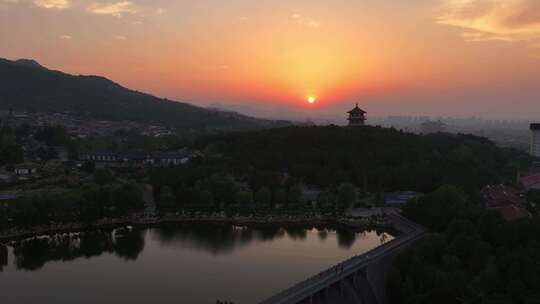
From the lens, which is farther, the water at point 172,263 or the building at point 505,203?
the building at point 505,203

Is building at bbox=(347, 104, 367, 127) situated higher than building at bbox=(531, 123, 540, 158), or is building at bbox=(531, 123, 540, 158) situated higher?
building at bbox=(347, 104, 367, 127)

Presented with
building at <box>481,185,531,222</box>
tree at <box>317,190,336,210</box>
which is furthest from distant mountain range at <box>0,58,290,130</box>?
building at <box>481,185,531,222</box>

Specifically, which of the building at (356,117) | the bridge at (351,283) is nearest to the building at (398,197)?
the bridge at (351,283)

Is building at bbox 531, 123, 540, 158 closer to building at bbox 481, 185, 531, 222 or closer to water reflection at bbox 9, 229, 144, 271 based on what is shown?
building at bbox 481, 185, 531, 222

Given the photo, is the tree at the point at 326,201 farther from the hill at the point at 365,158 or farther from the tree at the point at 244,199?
the tree at the point at 244,199

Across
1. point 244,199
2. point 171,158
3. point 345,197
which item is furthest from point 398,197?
point 171,158

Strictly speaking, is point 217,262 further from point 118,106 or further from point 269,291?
point 118,106

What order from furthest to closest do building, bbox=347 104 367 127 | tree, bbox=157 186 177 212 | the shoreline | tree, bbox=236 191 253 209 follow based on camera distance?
1. building, bbox=347 104 367 127
2. tree, bbox=236 191 253 209
3. tree, bbox=157 186 177 212
4. the shoreline

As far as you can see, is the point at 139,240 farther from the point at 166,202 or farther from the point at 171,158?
the point at 171,158
